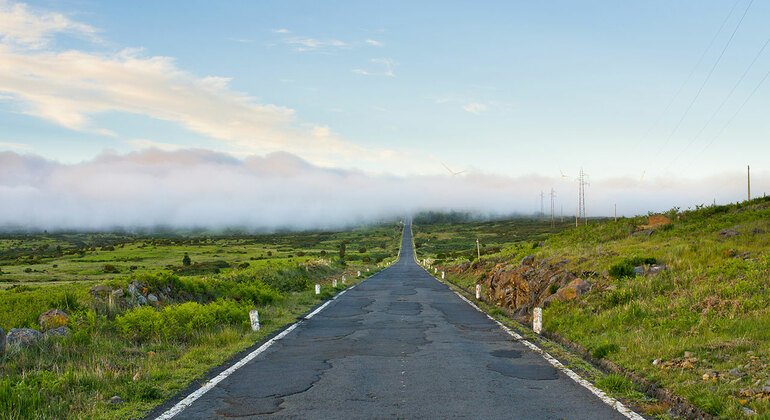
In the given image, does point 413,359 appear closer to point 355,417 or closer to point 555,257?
point 355,417

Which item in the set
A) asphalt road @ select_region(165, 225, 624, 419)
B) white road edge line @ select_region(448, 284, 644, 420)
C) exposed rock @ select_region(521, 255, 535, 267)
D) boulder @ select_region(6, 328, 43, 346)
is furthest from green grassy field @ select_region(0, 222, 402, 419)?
exposed rock @ select_region(521, 255, 535, 267)

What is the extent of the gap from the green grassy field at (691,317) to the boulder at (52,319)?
1090 cm

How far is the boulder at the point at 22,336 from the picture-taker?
9008mm

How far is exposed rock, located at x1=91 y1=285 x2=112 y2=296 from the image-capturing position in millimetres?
13094

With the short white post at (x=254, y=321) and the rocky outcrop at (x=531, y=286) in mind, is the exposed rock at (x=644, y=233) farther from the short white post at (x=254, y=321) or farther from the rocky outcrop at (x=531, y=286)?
the short white post at (x=254, y=321)

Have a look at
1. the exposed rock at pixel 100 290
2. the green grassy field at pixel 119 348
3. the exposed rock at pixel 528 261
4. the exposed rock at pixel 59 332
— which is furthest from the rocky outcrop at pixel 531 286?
the exposed rock at pixel 100 290

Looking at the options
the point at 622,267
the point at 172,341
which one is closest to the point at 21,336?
the point at 172,341

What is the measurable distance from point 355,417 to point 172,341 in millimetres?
6735

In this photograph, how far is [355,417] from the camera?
5.70 m

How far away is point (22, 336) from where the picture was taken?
9.20 meters

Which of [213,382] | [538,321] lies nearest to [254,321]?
[213,382]

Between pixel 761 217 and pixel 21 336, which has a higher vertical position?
pixel 761 217

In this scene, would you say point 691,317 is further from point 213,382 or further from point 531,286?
point 213,382

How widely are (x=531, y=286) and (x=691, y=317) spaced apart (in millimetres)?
6965
